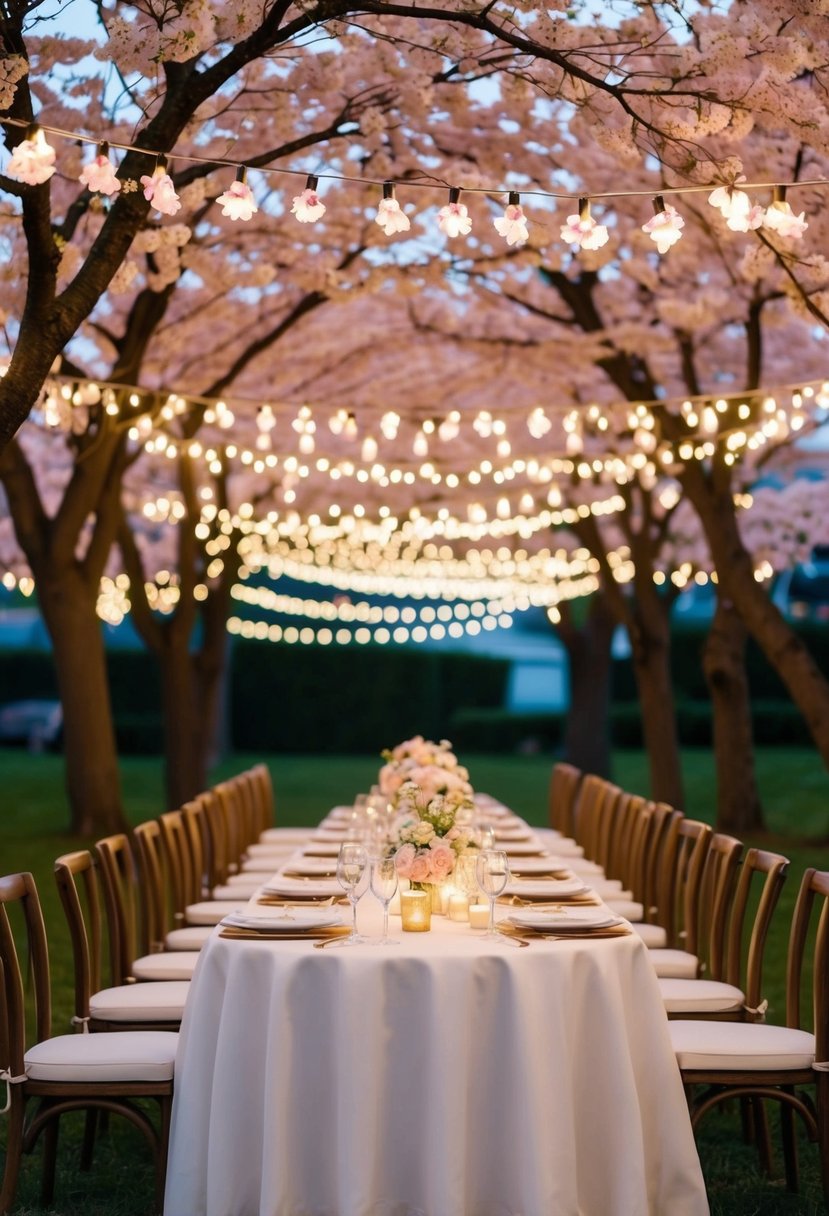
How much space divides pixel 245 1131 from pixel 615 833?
3934mm

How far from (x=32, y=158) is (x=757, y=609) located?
5.83 meters

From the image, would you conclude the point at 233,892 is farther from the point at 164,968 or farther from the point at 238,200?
the point at 238,200

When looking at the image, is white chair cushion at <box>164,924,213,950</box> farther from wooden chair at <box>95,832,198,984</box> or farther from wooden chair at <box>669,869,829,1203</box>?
wooden chair at <box>669,869,829,1203</box>

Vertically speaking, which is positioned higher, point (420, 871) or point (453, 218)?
point (453, 218)

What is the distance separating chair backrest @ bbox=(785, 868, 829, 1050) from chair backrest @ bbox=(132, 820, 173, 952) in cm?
227

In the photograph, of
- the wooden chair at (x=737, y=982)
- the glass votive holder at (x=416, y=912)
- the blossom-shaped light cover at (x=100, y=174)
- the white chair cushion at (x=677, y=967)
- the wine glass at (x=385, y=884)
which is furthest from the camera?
the white chair cushion at (x=677, y=967)

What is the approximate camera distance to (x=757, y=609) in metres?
8.66

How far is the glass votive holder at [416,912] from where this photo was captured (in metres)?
3.97

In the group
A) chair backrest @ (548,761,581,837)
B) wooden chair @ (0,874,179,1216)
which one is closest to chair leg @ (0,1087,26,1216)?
wooden chair @ (0,874,179,1216)

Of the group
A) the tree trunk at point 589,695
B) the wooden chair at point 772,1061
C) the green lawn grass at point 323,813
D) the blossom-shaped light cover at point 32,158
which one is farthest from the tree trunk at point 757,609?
the tree trunk at point 589,695

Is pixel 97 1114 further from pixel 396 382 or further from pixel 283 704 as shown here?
pixel 283 704

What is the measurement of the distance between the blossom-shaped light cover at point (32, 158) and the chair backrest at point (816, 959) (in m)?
2.78

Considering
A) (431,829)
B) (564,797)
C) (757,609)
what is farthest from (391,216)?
(564,797)

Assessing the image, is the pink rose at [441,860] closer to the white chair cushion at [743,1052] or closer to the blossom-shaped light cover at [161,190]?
the white chair cushion at [743,1052]
